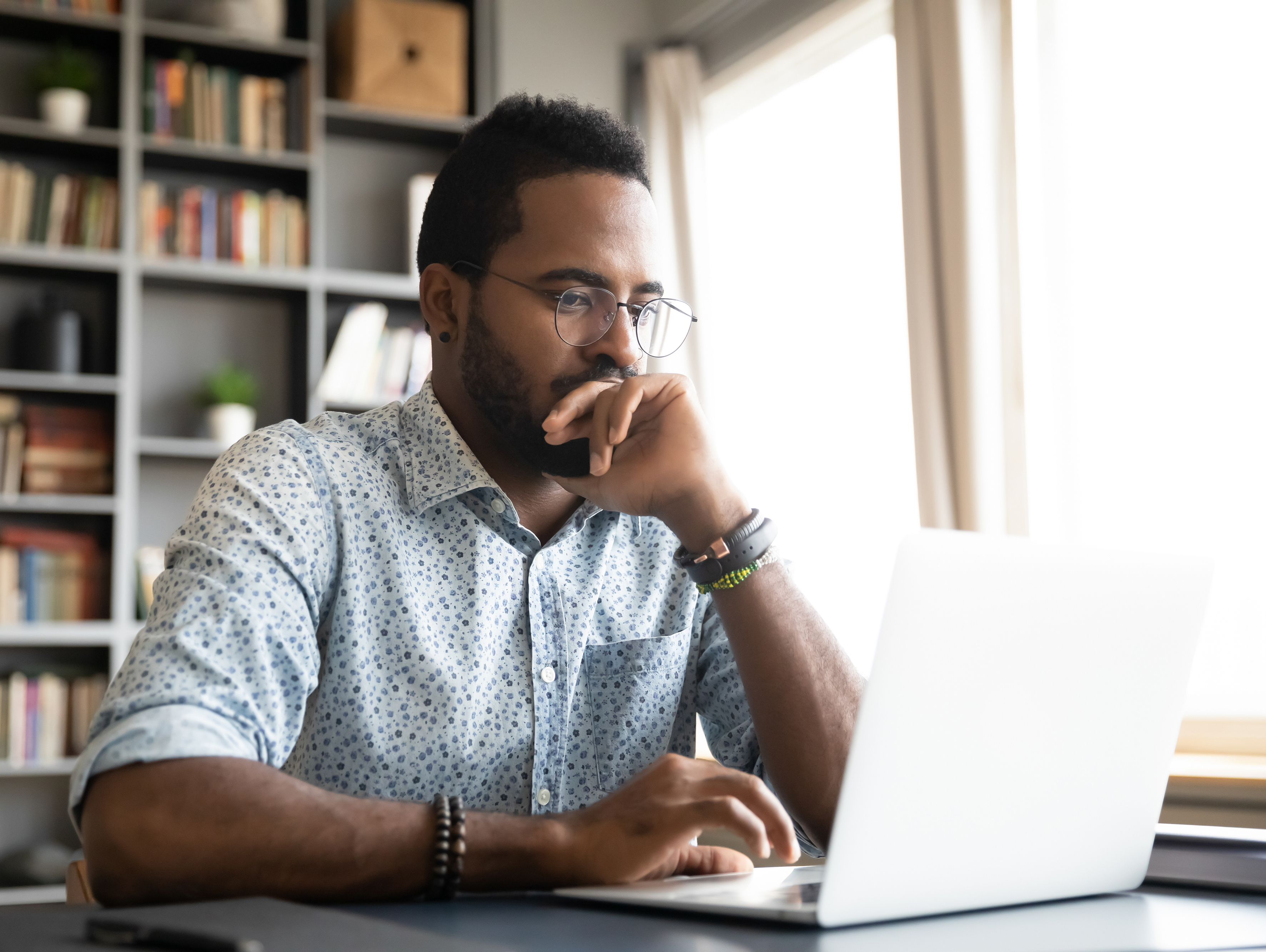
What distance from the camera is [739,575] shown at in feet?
4.02

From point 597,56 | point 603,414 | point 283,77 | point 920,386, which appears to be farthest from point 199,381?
point 603,414

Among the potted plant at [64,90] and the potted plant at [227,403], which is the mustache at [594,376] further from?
the potted plant at [64,90]

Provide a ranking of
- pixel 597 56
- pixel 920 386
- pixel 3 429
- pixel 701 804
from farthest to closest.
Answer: pixel 597 56, pixel 3 429, pixel 920 386, pixel 701 804

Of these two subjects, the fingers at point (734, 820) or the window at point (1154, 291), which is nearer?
the fingers at point (734, 820)

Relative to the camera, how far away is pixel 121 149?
10.9ft

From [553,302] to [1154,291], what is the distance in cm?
145

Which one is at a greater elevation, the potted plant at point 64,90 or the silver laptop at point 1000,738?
the potted plant at point 64,90

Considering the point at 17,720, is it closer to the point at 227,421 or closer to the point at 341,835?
the point at 227,421

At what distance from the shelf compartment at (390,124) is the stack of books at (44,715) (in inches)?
68.2

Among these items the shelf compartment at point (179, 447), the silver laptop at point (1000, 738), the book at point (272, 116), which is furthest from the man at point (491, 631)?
the book at point (272, 116)

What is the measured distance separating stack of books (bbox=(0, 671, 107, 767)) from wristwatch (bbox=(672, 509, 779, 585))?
2434 millimetres

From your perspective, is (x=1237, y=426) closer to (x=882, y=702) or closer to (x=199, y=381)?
(x=882, y=702)

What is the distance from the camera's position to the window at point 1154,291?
2186mm

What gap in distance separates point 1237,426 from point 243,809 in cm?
193
